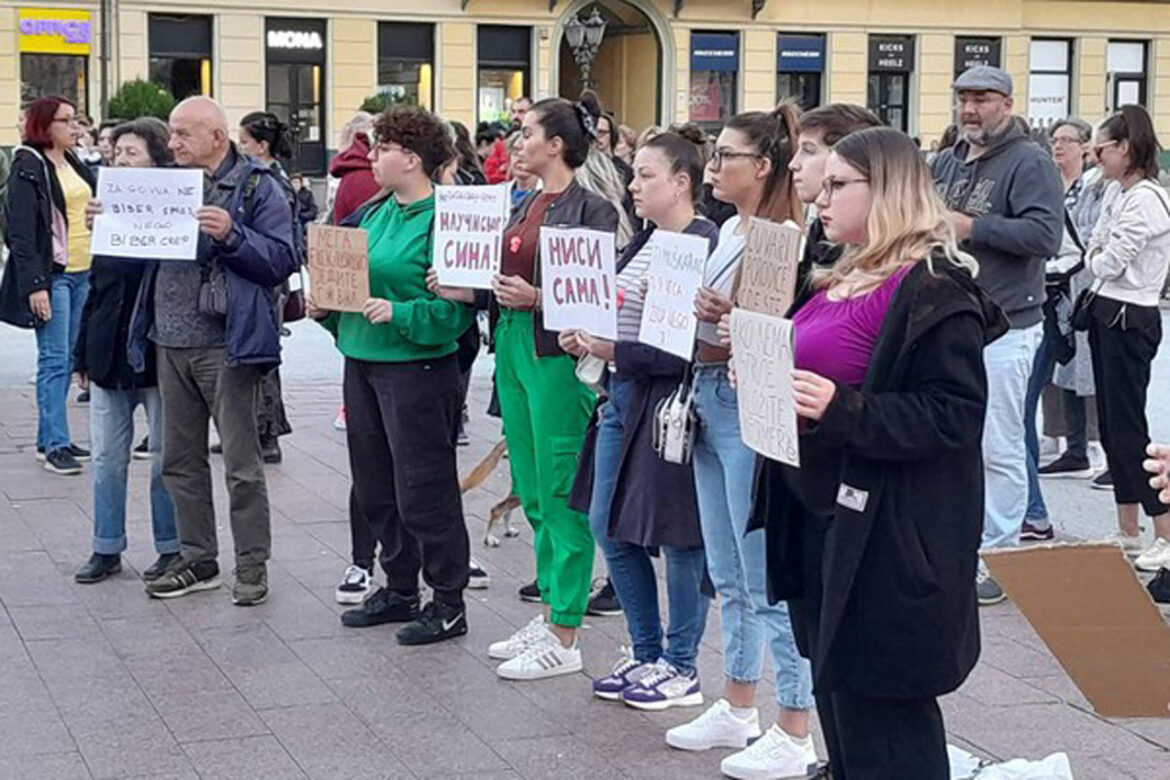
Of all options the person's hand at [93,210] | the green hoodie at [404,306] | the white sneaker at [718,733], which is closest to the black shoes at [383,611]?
the green hoodie at [404,306]

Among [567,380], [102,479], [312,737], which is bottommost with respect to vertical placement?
[312,737]

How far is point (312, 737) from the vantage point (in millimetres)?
5738

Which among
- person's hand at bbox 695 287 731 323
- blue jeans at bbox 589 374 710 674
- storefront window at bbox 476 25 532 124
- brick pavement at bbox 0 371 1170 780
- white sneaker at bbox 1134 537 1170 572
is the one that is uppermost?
storefront window at bbox 476 25 532 124

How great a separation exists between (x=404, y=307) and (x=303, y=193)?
27.2 feet

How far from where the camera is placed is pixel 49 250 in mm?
10344

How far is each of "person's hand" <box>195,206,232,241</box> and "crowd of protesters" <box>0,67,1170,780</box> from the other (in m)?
0.02

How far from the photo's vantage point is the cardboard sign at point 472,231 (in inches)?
255

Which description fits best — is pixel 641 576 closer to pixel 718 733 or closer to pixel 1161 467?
pixel 718 733

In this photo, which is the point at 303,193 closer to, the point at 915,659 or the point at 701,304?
the point at 701,304

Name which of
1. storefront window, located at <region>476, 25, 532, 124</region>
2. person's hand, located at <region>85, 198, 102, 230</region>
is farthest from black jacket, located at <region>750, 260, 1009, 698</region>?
storefront window, located at <region>476, 25, 532, 124</region>

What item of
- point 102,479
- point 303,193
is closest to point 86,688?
point 102,479

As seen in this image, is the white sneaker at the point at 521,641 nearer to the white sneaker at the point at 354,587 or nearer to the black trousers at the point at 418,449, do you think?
the black trousers at the point at 418,449

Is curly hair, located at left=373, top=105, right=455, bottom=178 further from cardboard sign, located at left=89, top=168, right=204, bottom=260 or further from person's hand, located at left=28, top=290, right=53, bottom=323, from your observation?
person's hand, located at left=28, top=290, right=53, bottom=323

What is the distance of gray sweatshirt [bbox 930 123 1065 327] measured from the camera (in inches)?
276
